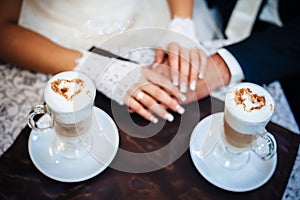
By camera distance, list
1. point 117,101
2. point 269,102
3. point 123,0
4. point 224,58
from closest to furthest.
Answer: point 269,102
point 117,101
point 224,58
point 123,0

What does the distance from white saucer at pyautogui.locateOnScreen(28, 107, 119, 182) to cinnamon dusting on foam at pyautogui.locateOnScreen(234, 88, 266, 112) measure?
23 cm

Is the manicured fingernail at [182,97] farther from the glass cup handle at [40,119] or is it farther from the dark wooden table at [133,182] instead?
the glass cup handle at [40,119]

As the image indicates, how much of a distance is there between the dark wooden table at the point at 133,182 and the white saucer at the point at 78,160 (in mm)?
11

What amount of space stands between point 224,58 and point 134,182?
37 centimetres

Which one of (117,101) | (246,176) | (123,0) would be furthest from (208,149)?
(123,0)

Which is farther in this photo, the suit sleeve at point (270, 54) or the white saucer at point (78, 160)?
the suit sleeve at point (270, 54)

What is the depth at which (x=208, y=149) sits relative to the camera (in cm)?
75

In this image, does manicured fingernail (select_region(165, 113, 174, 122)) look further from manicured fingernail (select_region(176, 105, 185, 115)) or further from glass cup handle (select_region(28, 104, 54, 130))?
glass cup handle (select_region(28, 104, 54, 130))

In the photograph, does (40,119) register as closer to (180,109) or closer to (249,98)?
(180,109)

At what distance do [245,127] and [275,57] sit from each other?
37cm

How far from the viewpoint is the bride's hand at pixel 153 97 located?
31.1 inches

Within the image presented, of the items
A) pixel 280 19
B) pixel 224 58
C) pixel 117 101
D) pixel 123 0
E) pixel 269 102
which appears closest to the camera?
pixel 269 102

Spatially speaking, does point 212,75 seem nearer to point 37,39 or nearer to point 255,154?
point 255,154

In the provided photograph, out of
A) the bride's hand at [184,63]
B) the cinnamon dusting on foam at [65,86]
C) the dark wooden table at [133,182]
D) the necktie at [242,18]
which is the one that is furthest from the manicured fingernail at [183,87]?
the necktie at [242,18]
